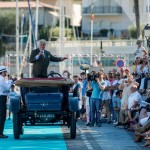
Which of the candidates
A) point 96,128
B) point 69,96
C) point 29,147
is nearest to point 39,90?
point 69,96

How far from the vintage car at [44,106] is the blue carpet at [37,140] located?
19.3 inches

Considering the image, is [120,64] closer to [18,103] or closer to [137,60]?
[137,60]

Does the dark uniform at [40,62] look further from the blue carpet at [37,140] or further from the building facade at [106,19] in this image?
the building facade at [106,19]

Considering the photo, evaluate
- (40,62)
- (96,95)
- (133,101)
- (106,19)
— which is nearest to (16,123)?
(40,62)

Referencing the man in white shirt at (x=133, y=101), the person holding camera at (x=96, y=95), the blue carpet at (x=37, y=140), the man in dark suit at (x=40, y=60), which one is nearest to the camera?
the blue carpet at (x=37, y=140)

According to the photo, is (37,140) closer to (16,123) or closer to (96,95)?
(16,123)

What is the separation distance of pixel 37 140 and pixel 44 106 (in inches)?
40.4

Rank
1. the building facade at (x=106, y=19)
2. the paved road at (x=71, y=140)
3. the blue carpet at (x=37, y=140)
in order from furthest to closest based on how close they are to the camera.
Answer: the building facade at (x=106, y=19) → the blue carpet at (x=37, y=140) → the paved road at (x=71, y=140)

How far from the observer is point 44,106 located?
26.0m

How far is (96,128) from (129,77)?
7.03 feet

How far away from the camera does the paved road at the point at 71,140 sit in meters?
23.7

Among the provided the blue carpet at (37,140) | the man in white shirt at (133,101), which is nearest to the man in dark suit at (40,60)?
the blue carpet at (37,140)

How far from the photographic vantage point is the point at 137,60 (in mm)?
35344

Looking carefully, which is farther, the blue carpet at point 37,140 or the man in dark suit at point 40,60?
the man in dark suit at point 40,60
